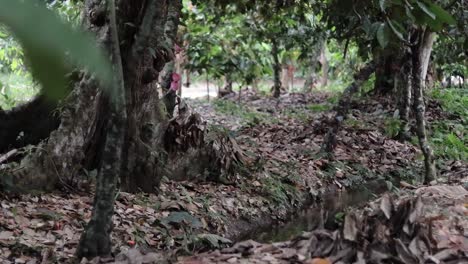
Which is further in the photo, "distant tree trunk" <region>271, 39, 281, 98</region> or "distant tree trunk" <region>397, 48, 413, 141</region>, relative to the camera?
"distant tree trunk" <region>271, 39, 281, 98</region>

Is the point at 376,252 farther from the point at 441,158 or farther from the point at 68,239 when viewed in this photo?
the point at 441,158

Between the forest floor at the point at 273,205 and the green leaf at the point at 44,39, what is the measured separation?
2342mm

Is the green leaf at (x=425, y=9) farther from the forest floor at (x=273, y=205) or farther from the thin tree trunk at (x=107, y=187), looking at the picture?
the thin tree trunk at (x=107, y=187)

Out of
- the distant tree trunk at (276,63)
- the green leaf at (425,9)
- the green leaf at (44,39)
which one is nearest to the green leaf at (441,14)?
the green leaf at (425,9)

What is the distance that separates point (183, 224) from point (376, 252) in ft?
8.47

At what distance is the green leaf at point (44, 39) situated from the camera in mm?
721

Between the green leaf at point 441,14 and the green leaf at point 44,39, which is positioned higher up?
the green leaf at point 441,14

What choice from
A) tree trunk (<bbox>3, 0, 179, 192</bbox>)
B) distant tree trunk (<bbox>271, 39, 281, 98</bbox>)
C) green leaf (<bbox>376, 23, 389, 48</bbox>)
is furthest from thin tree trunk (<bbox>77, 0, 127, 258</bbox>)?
distant tree trunk (<bbox>271, 39, 281, 98</bbox>)

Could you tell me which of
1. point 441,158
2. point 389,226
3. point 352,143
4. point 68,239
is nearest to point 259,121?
point 352,143

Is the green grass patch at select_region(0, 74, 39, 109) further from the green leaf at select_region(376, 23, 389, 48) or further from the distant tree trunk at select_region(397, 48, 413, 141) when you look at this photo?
the distant tree trunk at select_region(397, 48, 413, 141)

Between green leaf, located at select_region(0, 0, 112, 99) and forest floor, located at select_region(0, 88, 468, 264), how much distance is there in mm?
2342

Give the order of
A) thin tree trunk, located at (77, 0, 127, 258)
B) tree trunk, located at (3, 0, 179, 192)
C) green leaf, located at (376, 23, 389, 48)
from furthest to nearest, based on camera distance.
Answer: tree trunk, located at (3, 0, 179, 192), green leaf, located at (376, 23, 389, 48), thin tree trunk, located at (77, 0, 127, 258)

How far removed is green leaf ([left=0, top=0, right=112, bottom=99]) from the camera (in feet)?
2.36

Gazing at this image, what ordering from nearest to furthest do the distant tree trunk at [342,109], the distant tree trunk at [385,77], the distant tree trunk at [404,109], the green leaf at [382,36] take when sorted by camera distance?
the green leaf at [382,36] → the distant tree trunk at [342,109] → the distant tree trunk at [404,109] → the distant tree trunk at [385,77]
